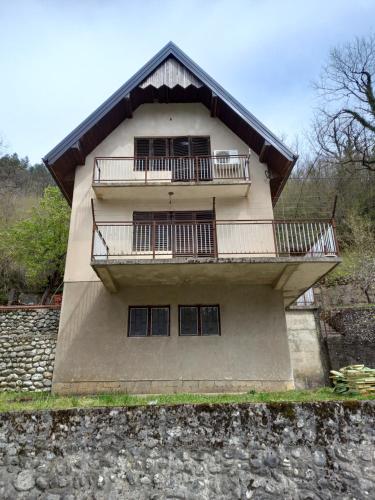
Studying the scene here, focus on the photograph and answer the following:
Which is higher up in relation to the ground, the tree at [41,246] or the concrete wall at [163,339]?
the tree at [41,246]

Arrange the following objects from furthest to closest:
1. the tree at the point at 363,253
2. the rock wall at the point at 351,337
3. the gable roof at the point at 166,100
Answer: the tree at the point at 363,253 → the rock wall at the point at 351,337 → the gable roof at the point at 166,100

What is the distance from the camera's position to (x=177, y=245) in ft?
42.3

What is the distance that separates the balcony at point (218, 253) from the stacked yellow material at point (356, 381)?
3273 millimetres

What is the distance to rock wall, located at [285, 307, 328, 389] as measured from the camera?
621 inches

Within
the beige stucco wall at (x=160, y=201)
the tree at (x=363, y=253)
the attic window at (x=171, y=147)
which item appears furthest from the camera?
the tree at (x=363, y=253)

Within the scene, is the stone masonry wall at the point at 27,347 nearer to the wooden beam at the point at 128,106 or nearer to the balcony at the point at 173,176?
the balcony at the point at 173,176

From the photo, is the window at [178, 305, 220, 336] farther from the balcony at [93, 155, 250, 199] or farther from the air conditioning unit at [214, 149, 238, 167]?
the air conditioning unit at [214, 149, 238, 167]

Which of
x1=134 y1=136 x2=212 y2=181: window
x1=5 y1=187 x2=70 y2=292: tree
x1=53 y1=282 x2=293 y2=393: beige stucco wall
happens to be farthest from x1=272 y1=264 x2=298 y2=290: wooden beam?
x1=5 y1=187 x2=70 y2=292: tree

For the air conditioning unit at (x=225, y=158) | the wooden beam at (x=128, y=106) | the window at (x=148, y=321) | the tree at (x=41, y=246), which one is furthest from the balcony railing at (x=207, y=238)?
the tree at (x=41, y=246)

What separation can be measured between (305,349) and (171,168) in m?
9.91

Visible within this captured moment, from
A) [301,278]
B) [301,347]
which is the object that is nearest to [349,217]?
[301,347]

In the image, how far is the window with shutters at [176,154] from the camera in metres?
14.0

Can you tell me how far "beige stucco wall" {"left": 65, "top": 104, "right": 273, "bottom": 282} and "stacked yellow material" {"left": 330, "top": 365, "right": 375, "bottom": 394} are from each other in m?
5.07

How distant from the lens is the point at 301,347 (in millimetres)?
16344
